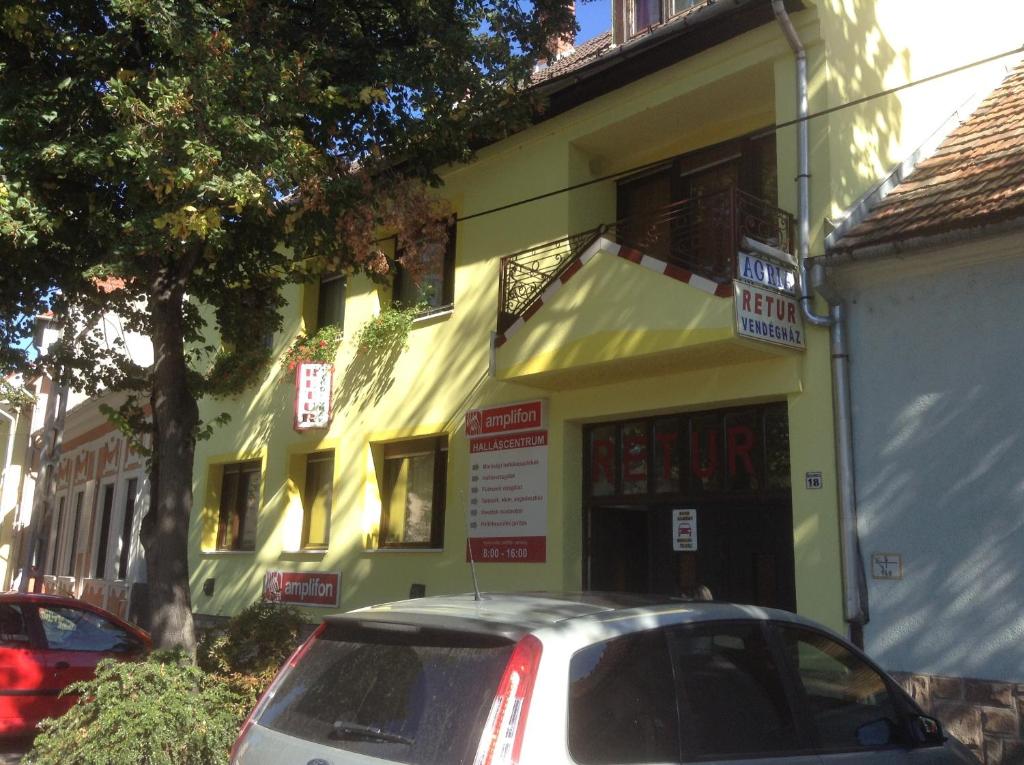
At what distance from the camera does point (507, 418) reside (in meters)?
11.8

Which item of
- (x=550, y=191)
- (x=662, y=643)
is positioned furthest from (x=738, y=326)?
(x=662, y=643)

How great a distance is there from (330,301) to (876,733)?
40.6 ft

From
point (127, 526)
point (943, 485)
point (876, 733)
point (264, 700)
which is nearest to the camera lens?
point (264, 700)

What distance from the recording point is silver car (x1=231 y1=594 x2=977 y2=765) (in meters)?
3.42

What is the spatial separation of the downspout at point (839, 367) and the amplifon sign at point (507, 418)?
356 cm

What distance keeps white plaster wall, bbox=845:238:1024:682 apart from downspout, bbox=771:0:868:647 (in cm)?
9

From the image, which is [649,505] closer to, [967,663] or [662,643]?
[967,663]

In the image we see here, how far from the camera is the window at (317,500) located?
1462 cm

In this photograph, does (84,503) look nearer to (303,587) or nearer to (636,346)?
(303,587)

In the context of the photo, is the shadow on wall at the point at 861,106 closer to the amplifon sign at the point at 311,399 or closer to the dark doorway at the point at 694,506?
the dark doorway at the point at 694,506

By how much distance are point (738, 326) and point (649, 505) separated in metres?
2.87

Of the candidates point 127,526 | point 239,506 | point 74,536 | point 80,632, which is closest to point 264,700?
point 80,632

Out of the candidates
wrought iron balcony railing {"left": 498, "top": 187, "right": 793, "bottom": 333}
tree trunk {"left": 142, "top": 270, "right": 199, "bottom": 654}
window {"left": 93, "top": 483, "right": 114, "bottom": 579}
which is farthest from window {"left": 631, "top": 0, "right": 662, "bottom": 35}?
window {"left": 93, "top": 483, "right": 114, "bottom": 579}

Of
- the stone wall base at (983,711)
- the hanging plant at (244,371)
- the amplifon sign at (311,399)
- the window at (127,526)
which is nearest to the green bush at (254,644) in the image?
the amplifon sign at (311,399)
